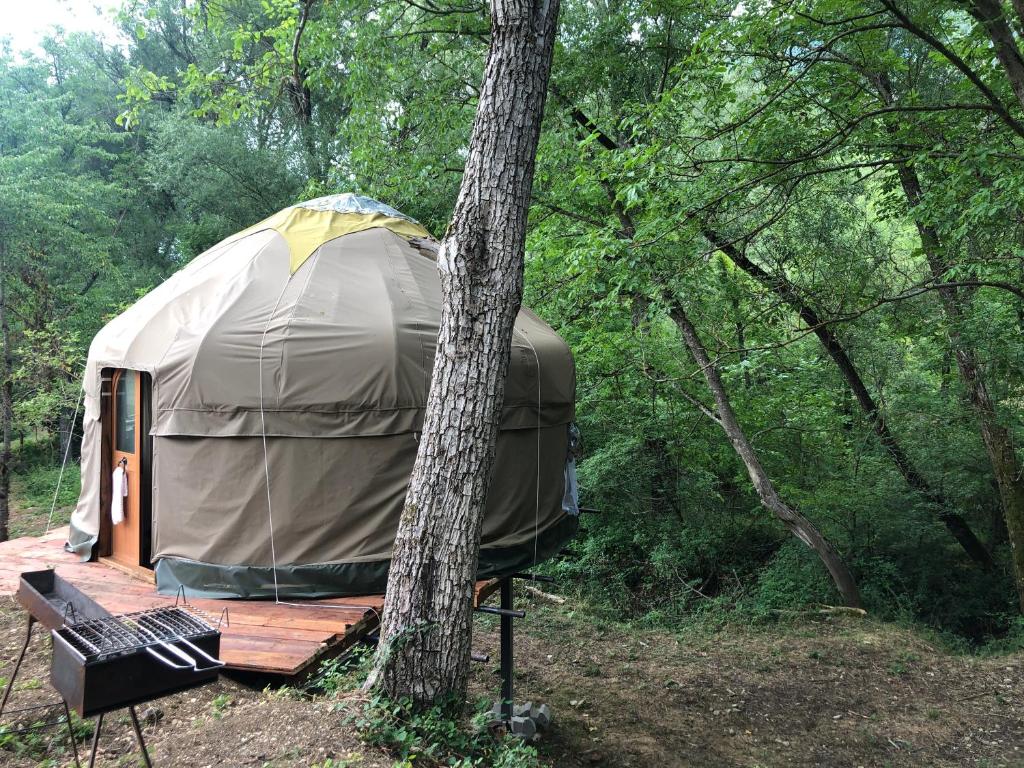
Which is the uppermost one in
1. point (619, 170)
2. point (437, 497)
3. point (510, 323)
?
point (619, 170)

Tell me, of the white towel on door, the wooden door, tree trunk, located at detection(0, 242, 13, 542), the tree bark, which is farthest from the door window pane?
the tree bark

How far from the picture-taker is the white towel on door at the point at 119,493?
507cm

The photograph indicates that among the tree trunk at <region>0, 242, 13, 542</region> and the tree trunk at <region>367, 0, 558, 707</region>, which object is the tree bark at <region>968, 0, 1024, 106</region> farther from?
the tree trunk at <region>0, 242, 13, 542</region>

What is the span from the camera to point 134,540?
16.7 ft

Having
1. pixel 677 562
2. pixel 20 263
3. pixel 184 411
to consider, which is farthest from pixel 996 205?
pixel 20 263

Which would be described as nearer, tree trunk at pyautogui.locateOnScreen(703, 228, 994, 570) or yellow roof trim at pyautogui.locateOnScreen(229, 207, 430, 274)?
yellow roof trim at pyautogui.locateOnScreen(229, 207, 430, 274)

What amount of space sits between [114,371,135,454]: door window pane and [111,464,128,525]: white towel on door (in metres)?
0.17

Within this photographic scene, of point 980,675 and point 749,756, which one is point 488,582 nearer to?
point 749,756

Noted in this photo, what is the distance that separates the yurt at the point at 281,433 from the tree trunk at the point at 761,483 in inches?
113

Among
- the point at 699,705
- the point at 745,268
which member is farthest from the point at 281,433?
the point at 745,268

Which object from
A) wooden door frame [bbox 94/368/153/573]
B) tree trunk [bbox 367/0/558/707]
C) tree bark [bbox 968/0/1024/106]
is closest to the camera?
tree trunk [bbox 367/0/558/707]

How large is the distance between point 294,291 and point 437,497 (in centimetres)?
239

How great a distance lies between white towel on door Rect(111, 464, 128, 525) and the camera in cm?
507

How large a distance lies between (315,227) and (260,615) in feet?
9.59
